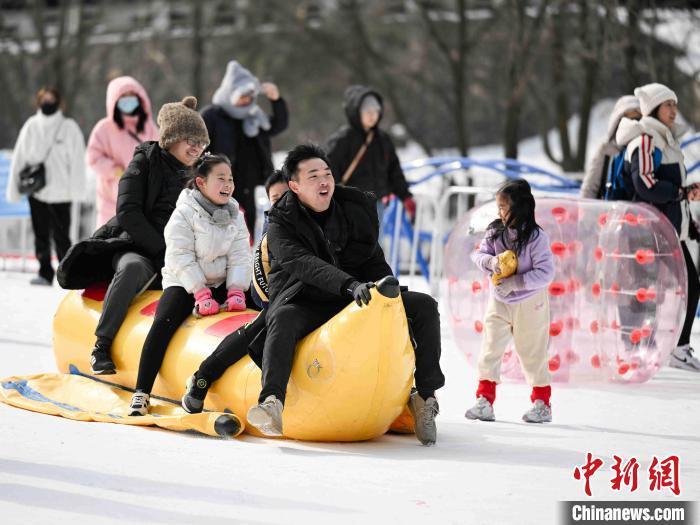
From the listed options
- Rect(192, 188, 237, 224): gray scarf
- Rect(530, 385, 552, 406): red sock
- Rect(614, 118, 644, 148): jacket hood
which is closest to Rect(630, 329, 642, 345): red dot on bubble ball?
Rect(614, 118, 644, 148): jacket hood

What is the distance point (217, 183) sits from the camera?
635 cm

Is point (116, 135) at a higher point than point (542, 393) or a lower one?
higher

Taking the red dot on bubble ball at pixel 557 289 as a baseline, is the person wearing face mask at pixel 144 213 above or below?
above

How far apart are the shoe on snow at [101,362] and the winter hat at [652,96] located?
350 cm

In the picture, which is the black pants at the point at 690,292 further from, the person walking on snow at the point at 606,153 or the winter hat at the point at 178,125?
the winter hat at the point at 178,125

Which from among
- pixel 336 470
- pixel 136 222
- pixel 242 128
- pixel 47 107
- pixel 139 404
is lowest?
pixel 336 470

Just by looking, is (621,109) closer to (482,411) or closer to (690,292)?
(690,292)

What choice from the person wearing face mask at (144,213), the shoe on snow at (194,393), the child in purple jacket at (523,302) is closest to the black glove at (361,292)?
the shoe on snow at (194,393)

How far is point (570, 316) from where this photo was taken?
7.56 m

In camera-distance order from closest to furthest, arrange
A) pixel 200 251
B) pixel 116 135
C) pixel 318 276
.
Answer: pixel 318 276 → pixel 200 251 → pixel 116 135

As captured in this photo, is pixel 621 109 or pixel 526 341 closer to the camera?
pixel 526 341

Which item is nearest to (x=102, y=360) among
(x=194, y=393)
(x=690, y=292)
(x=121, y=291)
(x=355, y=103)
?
(x=121, y=291)

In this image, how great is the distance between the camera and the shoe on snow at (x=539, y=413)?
634 centimetres

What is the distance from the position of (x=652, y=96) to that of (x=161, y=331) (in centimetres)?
340
